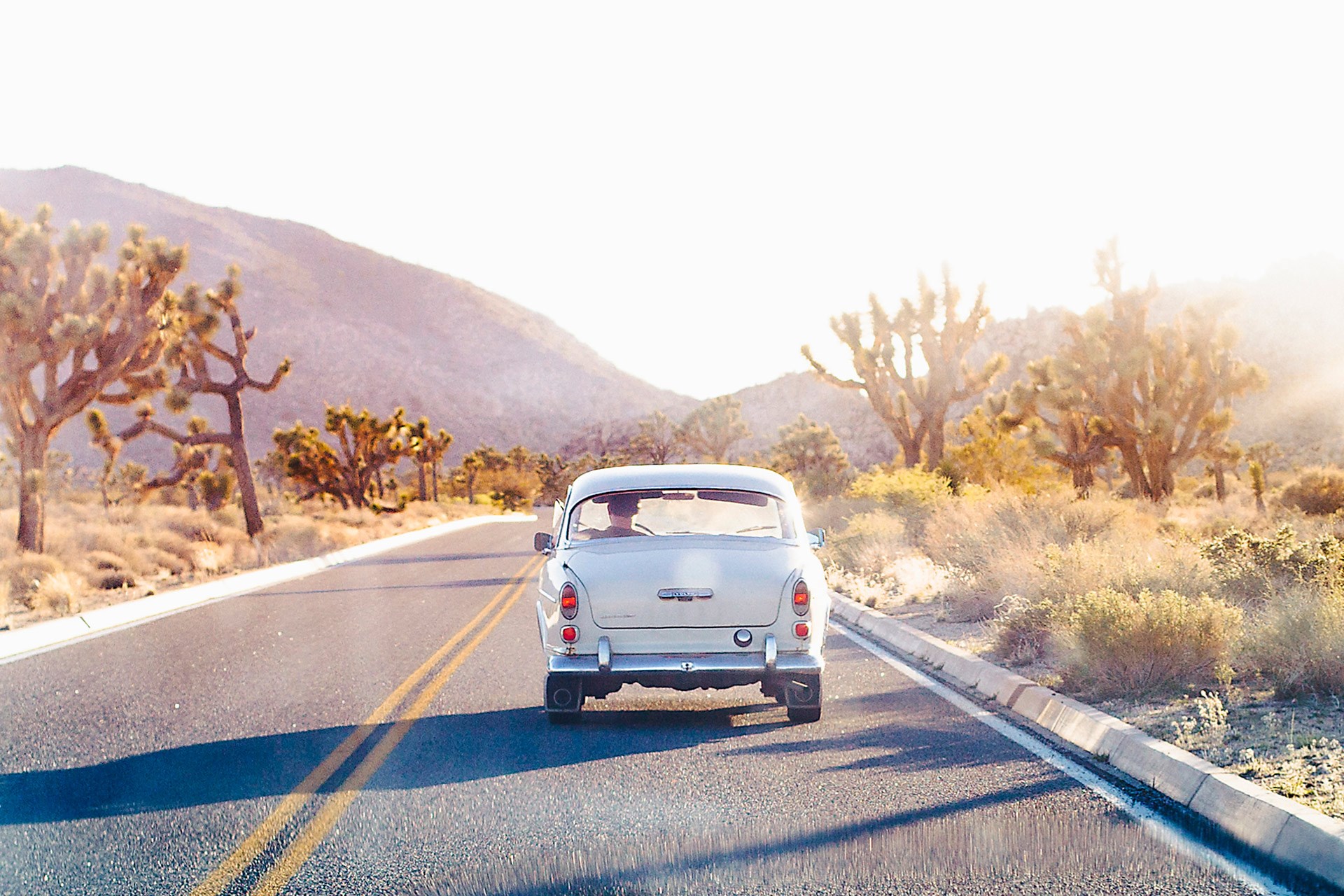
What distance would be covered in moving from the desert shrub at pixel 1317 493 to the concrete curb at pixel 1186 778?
2590 cm

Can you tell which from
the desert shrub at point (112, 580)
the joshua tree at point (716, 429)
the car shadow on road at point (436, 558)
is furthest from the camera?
the joshua tree at point (716, 429)

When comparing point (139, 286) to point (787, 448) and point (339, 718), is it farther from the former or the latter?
point (787, 448)

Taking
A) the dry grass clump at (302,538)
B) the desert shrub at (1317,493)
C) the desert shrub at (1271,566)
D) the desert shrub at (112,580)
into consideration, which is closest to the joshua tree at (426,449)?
the dry grass clump at (302,538)

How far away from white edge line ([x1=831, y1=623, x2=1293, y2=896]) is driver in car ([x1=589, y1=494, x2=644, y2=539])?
2.71 meters

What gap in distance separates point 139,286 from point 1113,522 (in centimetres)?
2138

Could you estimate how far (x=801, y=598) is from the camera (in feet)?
27.0

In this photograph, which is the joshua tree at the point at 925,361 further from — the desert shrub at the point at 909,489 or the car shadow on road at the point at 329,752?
the car shadow on road at the point at 329,752

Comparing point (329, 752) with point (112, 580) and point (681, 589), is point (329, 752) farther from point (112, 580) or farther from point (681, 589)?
point (112, 580)

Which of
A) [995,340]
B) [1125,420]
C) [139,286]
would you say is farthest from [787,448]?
[995,340]

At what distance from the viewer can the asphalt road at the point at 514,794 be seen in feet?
17.3

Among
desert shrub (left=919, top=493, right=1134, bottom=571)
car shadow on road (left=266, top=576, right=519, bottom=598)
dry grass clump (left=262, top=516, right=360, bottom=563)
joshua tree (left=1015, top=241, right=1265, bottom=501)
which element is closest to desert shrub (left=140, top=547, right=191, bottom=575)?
dry grass clump (left=262, top=516, right=360, bottom=563)

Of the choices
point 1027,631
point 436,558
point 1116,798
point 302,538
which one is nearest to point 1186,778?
point 1116,798

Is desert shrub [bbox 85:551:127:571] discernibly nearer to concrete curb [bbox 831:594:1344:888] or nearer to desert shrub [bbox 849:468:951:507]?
desert shrub [bbox 849:468:951:507]

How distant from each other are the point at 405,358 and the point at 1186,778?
15462cm
